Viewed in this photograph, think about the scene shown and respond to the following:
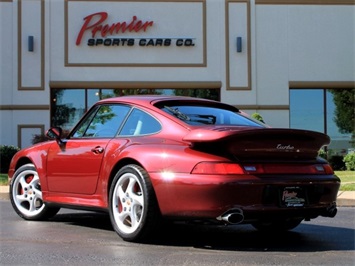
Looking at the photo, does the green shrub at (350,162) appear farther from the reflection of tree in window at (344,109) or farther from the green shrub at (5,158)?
the green shrub at (5,158)

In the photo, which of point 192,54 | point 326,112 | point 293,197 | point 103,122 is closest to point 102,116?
point 103,122

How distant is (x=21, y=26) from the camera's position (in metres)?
20.4

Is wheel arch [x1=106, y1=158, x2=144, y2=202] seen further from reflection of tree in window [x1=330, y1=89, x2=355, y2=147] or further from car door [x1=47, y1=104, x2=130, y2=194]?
reflection of tree in window [x1=330, y1=89, x2=355, y2=147]

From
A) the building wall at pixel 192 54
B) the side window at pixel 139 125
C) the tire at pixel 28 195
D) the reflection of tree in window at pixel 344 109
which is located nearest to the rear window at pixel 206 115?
the side window at pixel 139 125

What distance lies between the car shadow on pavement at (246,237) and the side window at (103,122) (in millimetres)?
1060

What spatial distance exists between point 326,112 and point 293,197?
17.1 m

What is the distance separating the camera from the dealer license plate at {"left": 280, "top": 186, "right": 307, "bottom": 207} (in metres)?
5.10

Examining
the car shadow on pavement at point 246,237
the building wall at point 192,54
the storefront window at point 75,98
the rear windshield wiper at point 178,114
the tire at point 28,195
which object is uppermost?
the building wall at point 192,54

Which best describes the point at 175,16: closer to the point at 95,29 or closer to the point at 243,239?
the point at 95,29

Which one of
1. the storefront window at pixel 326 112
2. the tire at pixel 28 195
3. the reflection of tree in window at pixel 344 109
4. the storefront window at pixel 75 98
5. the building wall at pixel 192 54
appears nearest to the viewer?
the tire at pixel 28 195

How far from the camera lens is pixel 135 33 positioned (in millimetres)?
20578

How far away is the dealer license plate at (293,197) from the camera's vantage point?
510cm

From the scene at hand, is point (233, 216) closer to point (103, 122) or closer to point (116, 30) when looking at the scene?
point (103, 122)

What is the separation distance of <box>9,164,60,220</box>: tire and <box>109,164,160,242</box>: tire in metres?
1.65
